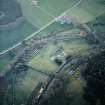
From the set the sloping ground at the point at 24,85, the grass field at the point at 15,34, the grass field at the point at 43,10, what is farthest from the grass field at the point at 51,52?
the grass field at the point at 43,10

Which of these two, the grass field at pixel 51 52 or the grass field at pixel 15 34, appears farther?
the grass field at pixel 15 34

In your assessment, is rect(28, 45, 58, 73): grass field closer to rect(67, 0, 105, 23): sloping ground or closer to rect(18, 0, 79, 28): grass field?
rect(18, 0, 79, 28): grass field

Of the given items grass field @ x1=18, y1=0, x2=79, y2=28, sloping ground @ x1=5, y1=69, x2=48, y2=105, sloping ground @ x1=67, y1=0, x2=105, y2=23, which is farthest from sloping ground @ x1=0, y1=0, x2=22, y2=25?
sloping ground @ x1=5, y1=69, x2=48, y2=105

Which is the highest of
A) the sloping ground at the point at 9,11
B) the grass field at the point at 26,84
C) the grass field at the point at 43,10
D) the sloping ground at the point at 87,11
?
the sloping ground at the point at 9,11

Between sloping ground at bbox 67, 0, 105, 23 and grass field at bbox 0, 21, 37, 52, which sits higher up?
grass field at bbox 0, 21, 37, 52

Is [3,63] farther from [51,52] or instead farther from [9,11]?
[9,11]

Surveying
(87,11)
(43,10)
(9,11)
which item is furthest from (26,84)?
(87,11)

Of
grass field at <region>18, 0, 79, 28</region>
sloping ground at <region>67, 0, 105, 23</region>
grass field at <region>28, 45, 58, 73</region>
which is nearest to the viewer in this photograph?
grass field at <region>28, 45, 58, 73</region>

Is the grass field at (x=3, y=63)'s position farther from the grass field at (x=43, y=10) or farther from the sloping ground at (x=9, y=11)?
the grass field at (x=43, y=10)
